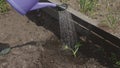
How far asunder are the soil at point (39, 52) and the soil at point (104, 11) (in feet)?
1.15

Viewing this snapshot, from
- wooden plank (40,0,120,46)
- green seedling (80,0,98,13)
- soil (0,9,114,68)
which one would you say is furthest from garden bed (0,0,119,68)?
green seedling (80,0,98,13)

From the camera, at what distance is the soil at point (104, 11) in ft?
Answer: 14.2

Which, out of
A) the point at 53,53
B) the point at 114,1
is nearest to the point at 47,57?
the point at 53,53

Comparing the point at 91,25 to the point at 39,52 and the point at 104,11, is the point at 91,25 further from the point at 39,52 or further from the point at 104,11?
the point at 39,52

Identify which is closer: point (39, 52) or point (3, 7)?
point (39, 52)

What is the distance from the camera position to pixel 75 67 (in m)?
4.14

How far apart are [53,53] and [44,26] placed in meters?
0.75

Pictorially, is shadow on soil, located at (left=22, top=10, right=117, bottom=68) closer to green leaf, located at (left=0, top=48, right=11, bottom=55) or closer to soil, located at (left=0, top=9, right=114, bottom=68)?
soil, located at (left=0, top=9, right=114, bottom=68)

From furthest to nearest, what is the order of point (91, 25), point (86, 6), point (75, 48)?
point (86, 6) < point (75, 48) < point (91, 25)

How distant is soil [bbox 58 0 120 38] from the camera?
14.2 feet

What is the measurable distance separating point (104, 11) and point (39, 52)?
1262 millimetres

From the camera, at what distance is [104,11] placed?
475 cm

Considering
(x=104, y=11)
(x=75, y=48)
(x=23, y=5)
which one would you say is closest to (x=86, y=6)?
(x=104, y=11)

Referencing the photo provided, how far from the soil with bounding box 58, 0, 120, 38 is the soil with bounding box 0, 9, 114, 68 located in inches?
13.7
